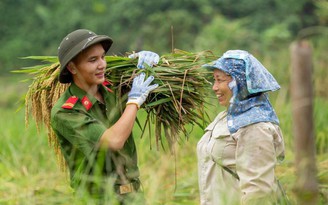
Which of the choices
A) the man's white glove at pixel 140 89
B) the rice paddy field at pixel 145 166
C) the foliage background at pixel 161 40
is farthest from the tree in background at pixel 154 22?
the man's white glove at pixel 140 89

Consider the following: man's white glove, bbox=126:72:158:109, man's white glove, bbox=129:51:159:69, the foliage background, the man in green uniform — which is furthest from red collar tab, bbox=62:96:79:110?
the foliage background

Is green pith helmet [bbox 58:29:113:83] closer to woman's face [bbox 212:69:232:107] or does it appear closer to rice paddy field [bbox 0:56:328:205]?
woman's face [bbox 212:69:232:107]

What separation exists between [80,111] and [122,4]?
58.2 ft

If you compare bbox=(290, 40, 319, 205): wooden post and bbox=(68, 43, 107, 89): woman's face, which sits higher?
bbox=(68, 43, 107, 89): woman's face

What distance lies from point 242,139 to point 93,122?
67cm

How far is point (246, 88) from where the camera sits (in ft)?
10.6

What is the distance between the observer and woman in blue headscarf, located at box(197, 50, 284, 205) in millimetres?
3078

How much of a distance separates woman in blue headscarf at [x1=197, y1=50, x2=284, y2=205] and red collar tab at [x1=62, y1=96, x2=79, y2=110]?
2.16ft

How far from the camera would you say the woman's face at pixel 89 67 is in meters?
3.26

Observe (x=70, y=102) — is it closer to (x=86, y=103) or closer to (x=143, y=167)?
(x=86, y=103)

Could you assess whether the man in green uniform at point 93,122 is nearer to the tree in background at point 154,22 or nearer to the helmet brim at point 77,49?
the helmet brim at point 77,49

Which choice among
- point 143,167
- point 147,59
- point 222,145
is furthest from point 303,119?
point 143,167

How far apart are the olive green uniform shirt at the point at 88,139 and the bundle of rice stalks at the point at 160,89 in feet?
0.72

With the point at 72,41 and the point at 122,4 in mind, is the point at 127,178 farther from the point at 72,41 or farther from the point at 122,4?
the point at 122,4
